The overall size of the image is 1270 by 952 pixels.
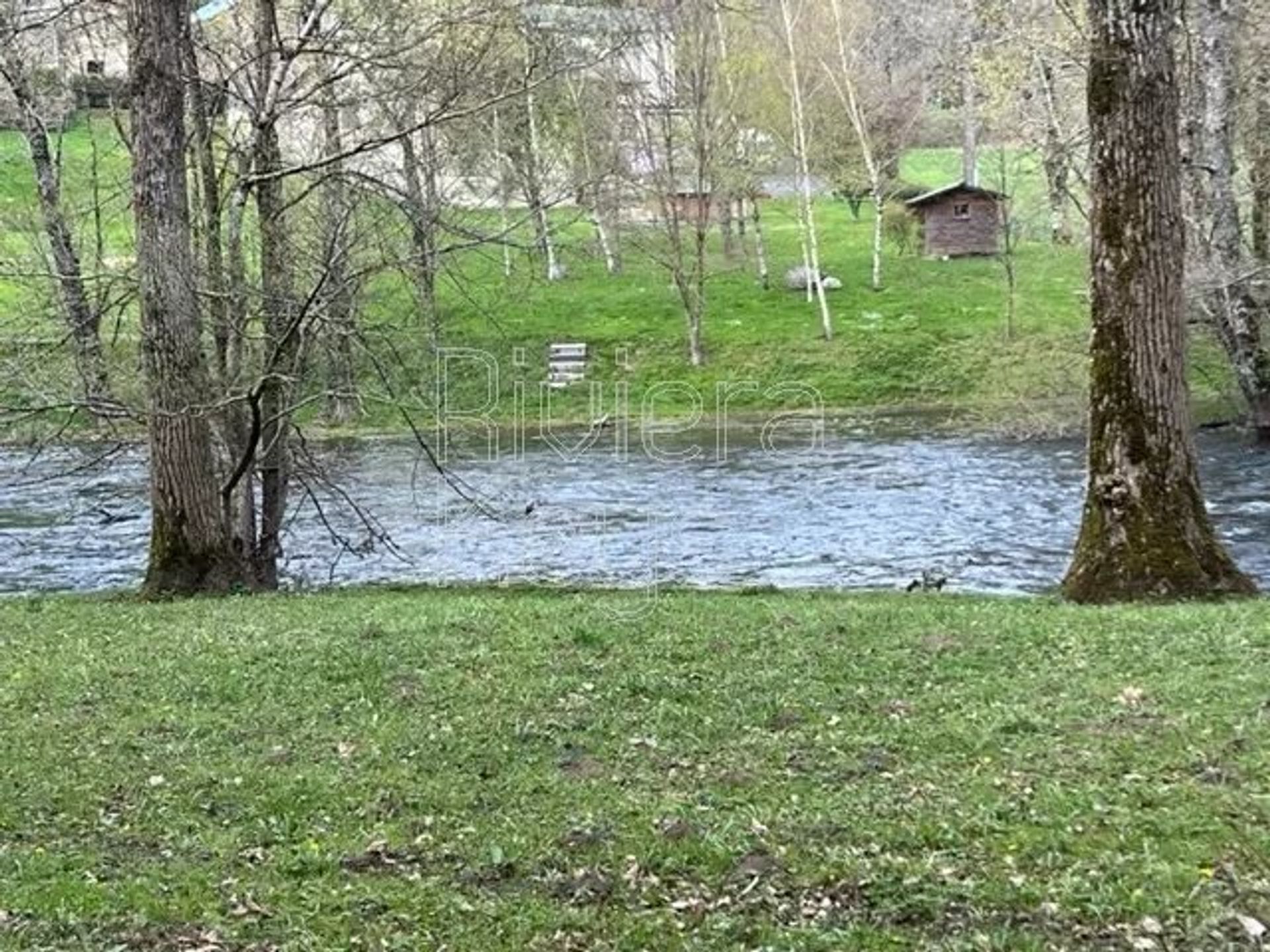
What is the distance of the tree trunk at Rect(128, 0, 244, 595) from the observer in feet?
37.2

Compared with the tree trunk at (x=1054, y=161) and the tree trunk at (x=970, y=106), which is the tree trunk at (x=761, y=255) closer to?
the tree trunk at (x=970, y=106)

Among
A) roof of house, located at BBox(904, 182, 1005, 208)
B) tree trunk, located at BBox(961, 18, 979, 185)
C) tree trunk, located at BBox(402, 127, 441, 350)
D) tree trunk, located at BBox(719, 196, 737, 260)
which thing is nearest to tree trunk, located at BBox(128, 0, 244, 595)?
tree trunk, located at BBox(402, 127, 441, 350)

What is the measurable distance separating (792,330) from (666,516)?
687 inches

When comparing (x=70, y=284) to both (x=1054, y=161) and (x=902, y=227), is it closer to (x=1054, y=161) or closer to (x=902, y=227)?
(x=1054, y=161)

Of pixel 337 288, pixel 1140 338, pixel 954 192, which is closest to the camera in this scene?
pixel 1140 338

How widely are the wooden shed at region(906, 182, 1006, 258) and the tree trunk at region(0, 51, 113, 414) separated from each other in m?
28.6

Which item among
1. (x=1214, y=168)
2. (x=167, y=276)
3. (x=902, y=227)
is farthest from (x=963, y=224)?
(x=167, y=276)

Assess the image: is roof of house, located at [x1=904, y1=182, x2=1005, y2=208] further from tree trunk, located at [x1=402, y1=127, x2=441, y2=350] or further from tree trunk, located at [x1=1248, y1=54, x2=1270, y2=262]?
tree trunk, located at [x1=402, y1=127, x2=441, y2=350]

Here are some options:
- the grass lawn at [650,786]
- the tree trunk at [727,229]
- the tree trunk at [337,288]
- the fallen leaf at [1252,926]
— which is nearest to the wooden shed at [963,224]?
the tree trunk at [727,229]

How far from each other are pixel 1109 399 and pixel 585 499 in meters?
11.8

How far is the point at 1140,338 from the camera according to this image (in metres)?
9.58

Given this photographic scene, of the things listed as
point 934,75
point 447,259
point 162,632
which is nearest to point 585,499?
point 447,259

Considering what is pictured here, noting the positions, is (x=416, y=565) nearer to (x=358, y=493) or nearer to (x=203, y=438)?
(x=203, y=438)

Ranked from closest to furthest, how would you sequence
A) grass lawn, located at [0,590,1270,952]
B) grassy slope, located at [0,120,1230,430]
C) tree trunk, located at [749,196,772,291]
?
grass lawn, located at [0,590,1270,952]
grassy slope, located at [0,120,1230,430]
tree trunk, located at [749,196,772,291]
